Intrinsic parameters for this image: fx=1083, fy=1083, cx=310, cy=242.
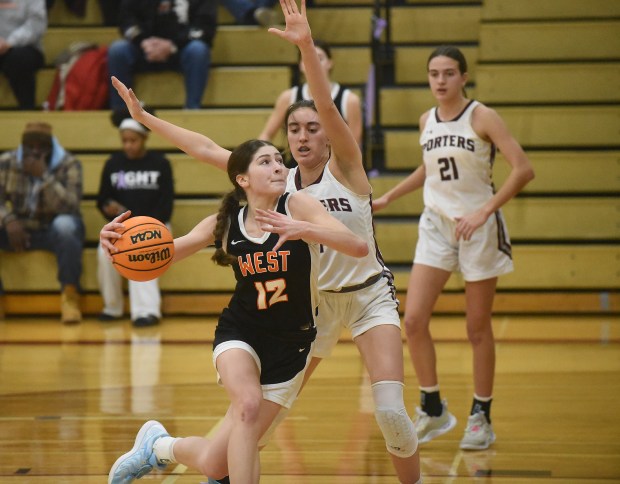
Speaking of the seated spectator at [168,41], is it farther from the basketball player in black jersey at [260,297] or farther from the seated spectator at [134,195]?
the basketball player in black jersey at [260,297]

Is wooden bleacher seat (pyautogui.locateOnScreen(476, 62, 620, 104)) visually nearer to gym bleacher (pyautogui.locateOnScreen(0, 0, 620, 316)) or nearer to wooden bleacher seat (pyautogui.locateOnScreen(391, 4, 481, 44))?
gym bleacher (pyautogui.locateOnScreen(0, 0, 620, 316))

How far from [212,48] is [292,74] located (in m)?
0.85

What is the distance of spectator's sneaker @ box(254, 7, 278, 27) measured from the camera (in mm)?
10280

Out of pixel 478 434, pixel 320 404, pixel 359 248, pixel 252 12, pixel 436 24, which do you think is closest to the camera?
pixel 359 248

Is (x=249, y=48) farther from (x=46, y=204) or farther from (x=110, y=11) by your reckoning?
(x=46, y=204)

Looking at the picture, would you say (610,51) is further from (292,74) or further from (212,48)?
(212,48)

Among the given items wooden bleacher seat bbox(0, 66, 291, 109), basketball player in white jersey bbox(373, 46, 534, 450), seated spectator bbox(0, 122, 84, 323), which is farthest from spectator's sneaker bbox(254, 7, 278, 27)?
basketball player in white jersey bbox(373, 46, 534, 450)

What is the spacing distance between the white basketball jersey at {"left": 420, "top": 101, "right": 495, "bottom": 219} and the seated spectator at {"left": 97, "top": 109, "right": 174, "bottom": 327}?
4035 mm

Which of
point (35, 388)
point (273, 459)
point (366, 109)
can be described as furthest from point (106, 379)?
point (366, 109)

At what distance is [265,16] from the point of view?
10.3m

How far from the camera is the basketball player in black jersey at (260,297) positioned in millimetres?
3885

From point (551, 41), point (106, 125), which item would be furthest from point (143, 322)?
point (551, 41)

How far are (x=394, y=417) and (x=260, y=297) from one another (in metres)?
0.72

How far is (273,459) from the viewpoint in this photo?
207 inches
